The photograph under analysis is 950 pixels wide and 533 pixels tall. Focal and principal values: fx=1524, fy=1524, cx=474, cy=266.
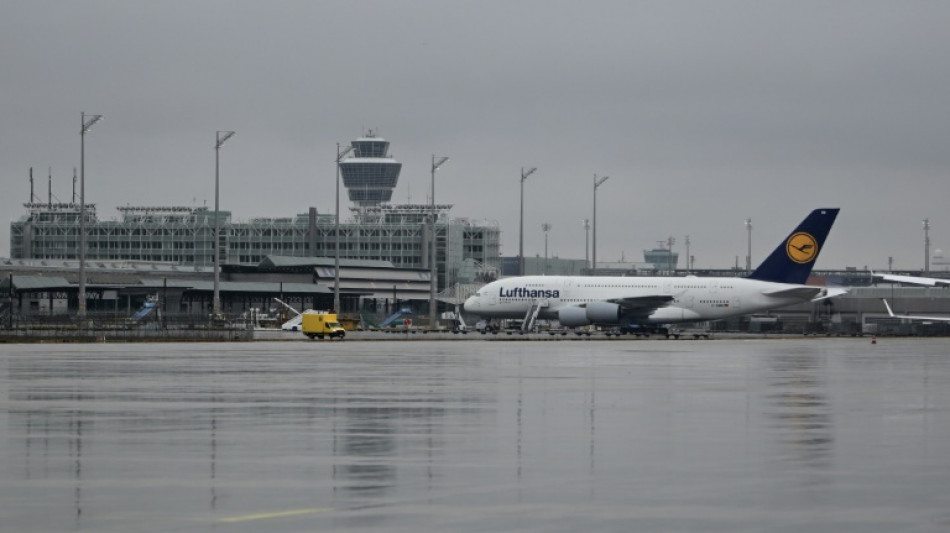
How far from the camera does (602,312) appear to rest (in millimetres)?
110375

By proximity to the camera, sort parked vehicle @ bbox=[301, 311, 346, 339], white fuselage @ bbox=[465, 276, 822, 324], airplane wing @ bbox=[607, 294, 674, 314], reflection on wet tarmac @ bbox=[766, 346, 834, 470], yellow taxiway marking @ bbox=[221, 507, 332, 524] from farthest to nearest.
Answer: white fuselage @ bbox=[465, 276, 822, 324], airplane wing @ bbox=[607, 294, 674, 314], parked vehicle @ bbox=[301, 311, 346, 339], reflection on wet tarmac @ bbox=[766, 346, 834, 470], yellow taxiway marking @ bbox=[221, 507, 332, 524]

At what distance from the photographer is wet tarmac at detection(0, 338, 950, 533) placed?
52.8 ft

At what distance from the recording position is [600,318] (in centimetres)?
11038

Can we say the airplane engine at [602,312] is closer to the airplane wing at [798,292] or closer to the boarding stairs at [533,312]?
the boarding stairs at [533,312]

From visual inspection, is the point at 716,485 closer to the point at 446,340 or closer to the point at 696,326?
the point at 446,340

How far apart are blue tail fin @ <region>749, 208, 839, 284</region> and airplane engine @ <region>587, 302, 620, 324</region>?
1277cm

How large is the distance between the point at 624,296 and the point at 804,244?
13702 mm

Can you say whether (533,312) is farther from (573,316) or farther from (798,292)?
(798,292)

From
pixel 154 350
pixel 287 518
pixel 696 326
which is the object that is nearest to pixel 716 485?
pixel 287 518

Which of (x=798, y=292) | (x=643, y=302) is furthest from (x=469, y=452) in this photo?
(x=643, y=302)

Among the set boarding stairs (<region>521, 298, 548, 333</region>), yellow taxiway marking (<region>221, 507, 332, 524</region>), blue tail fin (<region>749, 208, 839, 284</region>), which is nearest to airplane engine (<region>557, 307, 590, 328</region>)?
boarding stairs (<region>521, 298, 548, 333</region>)

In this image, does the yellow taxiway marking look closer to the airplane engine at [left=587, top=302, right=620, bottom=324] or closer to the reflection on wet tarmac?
the reflection on wet tarmac

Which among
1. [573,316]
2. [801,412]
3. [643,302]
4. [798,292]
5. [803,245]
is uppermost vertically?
[803,245]

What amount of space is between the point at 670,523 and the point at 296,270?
167071 mm
